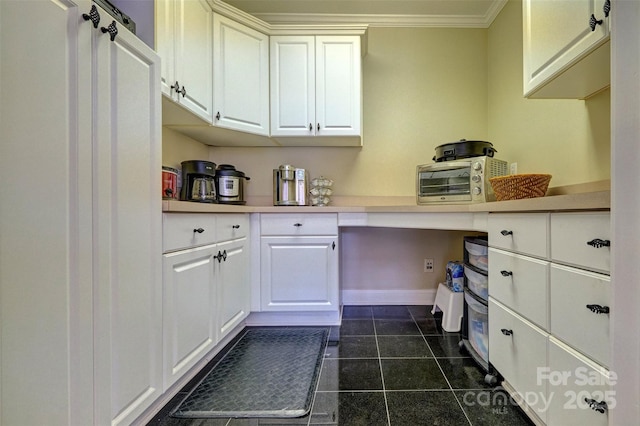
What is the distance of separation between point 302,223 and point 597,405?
1.59m

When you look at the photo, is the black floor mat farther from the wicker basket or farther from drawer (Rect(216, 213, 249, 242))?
the wicker basket

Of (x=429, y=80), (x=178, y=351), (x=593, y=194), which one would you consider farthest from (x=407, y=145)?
(x=178, y=351)

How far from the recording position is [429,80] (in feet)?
8.23

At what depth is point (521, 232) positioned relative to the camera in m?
1.11

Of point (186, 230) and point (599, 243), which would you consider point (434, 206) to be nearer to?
point (599, 243)

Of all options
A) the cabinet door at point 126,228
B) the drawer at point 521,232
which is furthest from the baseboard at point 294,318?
the drawer at point 521,232

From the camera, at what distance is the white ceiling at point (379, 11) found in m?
2.28

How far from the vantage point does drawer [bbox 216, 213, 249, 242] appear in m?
1.59

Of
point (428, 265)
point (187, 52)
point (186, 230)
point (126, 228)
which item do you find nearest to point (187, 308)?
point (186, 230)

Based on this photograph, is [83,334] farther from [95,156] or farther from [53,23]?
[53,23]

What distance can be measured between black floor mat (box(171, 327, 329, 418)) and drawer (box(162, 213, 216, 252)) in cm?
71

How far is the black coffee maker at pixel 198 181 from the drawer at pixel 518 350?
Result: 1.74 m

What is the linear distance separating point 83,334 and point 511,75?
2.90m

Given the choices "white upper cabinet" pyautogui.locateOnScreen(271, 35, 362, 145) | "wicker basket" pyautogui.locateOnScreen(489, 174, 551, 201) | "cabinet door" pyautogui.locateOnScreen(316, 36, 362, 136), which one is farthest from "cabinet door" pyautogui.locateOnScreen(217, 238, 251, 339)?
"wicker basket" pyautogui.locateOnScreen(489, 174, 551, 201)
